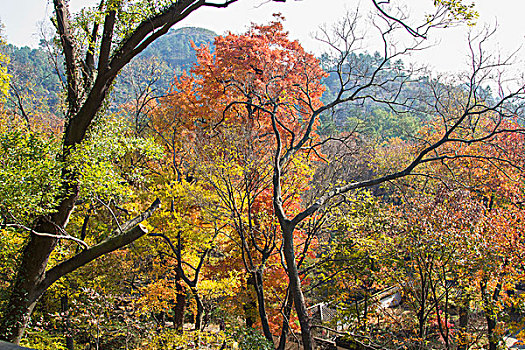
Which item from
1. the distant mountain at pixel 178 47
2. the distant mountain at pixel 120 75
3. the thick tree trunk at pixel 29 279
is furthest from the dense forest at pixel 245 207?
the distant mountain at pixel 178 47

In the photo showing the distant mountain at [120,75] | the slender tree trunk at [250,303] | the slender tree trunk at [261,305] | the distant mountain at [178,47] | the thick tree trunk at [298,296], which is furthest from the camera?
the distant mountain at [178,47]

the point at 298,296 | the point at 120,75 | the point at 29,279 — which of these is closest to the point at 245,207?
the point at 298,296

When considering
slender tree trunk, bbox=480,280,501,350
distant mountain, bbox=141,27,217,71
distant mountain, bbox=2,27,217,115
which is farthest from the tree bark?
distant mountain, bbox=141,27,217,71

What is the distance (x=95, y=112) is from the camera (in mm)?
5863

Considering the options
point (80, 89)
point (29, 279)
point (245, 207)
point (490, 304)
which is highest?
point (80, 89)

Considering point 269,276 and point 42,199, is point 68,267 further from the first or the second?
point 269,276

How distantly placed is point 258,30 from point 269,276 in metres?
9.99

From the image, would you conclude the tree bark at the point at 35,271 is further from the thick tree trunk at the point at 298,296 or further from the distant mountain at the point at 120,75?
the distant mountain at the point at 120,75

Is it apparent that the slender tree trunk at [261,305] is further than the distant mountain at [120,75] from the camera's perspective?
No

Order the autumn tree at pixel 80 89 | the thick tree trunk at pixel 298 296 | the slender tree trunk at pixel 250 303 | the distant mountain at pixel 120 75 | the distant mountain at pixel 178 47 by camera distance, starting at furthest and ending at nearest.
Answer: the distant mountain at pixel 178 47
the distant mountain at pixel 120 75
the slender tree trunk at pixel 250 303
the thick tree trunk at pixel 298 296
the autumn tree at pixel 80 89

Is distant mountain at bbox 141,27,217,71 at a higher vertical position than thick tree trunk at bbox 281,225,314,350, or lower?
higher

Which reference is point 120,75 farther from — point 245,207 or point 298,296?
point 298,296

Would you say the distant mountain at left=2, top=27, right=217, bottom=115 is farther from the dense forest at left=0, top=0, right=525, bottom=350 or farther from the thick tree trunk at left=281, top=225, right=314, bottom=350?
the thick tree trunk at left=281, top=225, right=314, bottom=350

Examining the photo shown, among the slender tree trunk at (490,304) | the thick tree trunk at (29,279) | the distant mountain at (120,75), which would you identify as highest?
the distant mountain at (120,75)
